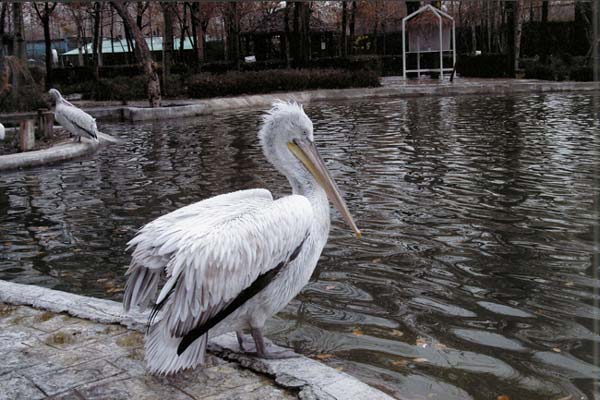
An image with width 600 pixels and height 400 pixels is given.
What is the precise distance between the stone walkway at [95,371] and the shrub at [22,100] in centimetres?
1430

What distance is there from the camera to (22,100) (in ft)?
55.6

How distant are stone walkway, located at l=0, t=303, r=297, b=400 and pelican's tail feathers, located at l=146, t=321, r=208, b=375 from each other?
0.25ft

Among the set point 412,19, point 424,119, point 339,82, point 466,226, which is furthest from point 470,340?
point 412,19

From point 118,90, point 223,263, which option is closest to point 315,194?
point 223,263

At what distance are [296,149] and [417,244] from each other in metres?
2.32

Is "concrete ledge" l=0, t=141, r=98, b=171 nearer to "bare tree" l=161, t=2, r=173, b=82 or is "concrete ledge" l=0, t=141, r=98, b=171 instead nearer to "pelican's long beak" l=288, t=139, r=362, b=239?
"pelican's long beak" l=288, t=139, r=362, b=239

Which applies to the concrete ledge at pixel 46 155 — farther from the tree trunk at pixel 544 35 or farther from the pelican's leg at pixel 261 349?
the tree trunk at pixel 544 35

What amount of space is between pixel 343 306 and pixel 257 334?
1.23 meters

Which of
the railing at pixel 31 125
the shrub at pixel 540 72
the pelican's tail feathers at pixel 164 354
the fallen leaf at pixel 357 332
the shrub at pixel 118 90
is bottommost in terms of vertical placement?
the fallen leaf at pixel 357 332

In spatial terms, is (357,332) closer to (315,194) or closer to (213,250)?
(315,194)

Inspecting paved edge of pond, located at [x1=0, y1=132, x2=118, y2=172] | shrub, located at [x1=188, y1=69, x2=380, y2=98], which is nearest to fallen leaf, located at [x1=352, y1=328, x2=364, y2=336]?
paved edge of pond, located at [x1=0, y1=132, x2=118, y2=172]

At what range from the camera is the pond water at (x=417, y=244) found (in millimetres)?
3457

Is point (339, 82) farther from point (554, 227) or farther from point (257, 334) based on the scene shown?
point (257, 334)

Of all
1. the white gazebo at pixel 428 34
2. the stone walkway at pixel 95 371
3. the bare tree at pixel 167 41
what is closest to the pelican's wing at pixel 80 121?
the stone walkway at pixel 95 371
